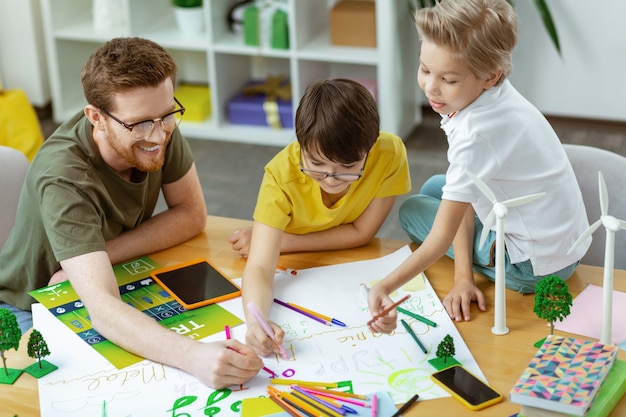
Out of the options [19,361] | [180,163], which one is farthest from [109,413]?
[180,163]

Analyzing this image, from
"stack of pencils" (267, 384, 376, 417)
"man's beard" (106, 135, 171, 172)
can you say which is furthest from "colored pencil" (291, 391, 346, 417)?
"man's beard" (106, 135, 171, 172)

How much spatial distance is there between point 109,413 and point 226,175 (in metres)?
2.68

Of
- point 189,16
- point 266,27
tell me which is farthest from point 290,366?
point 189,16

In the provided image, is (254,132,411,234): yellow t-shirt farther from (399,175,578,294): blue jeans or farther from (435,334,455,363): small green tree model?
(435,334,455,363): small green tree model

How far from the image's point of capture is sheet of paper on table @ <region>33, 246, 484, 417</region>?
4.89 ft

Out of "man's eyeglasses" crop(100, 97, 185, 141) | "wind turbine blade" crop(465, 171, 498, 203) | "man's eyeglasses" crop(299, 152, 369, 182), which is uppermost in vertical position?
"man's eyeglasses" crop(100, 97, 185, 141)

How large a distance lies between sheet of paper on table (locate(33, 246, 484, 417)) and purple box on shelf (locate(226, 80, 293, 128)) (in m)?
2.58

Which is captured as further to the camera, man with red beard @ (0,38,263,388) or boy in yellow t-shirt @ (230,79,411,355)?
boy in yellow t-shirt @ (230,79,411,355)

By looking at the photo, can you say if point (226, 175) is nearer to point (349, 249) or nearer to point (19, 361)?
point (349, 249)

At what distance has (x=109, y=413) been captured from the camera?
1467 millimetres

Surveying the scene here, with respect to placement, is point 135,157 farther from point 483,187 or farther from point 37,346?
point 483,187

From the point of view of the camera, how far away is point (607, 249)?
1.53 m

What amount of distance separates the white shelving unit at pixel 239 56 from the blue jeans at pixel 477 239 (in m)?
1.94

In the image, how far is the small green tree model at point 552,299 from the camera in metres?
1.57
